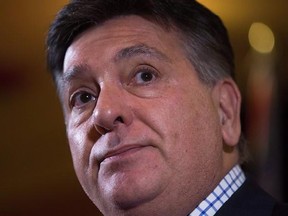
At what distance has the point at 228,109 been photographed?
1216 millimetres

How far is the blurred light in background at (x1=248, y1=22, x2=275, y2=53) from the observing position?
8.57ft

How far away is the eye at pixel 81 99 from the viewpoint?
119cm

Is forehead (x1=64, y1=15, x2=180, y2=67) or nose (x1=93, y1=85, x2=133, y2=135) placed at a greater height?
forehead (x1=64, y1=15, x2=180, y2=67)

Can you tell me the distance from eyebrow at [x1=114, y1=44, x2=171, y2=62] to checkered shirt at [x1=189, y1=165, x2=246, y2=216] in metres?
0.29

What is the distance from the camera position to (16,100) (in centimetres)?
298

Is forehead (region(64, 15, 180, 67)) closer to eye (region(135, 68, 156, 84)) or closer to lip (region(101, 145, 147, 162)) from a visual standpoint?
eye (region(135, 68, 156, 84))

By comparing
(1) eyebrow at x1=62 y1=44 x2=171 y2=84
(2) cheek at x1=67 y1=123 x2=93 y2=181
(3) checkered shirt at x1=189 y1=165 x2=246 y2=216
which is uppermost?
(1) eyebrow at x1=62 y1=44 x2=171 y2=84

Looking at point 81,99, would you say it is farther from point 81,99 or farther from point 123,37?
point 123,37

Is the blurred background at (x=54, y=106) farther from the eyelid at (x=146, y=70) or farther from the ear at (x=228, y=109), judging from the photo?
the eyelid at (x=146, y=70)

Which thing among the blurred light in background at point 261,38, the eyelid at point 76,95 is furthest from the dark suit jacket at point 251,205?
the blurred light in background at point 261,38

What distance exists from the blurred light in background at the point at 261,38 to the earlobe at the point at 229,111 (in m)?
1.41

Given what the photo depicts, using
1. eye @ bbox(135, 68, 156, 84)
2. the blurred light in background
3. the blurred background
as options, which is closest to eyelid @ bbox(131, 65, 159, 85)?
eye @ bbox(135, 68, 156, 84)

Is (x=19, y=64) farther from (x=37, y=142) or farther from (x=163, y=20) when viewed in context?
(x=163, y=20)

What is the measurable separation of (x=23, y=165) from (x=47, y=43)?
7.09ft
